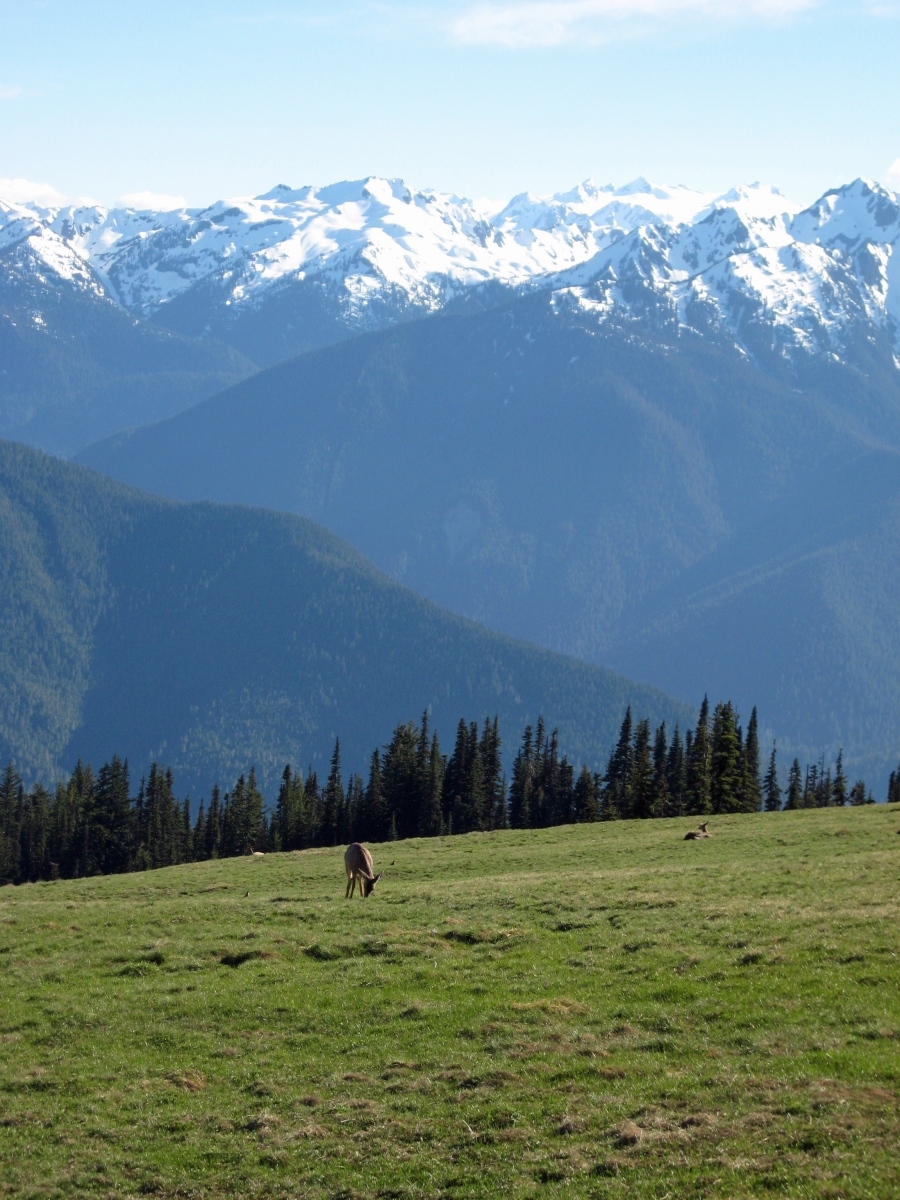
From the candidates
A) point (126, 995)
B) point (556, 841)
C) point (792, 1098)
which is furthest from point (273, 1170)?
point (556, 841)

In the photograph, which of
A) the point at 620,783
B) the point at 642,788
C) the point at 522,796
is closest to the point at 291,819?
the point at 522,796

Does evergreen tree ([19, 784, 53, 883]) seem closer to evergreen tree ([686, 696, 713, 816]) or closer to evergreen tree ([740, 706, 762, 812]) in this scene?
evergreen tree ([686, 696, 713, 816])

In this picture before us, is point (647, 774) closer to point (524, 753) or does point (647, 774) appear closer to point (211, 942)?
point (524, 753)

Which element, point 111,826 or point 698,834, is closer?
point 698,834

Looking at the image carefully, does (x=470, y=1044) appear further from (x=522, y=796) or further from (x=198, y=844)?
(x=198, y=844)

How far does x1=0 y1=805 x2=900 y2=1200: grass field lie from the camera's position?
66.7ft

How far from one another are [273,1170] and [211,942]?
1537 cm

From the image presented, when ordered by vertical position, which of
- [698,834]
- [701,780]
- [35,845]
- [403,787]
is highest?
Result: [701,780]

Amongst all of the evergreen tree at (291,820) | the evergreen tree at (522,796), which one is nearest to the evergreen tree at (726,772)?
the evergreen tree at (522,796)

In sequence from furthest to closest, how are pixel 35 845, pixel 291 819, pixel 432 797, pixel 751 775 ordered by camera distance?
1. pixel 35 845
2. pixel 291 819
3. pixel 432 797
4. pixel 751 775

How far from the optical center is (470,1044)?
85.2ft

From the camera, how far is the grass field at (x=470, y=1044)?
20344 millimetres

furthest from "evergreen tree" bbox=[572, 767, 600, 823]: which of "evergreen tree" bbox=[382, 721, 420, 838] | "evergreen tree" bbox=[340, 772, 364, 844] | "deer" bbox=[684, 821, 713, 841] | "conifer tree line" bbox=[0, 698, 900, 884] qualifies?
"deer" bbox=[684, 821, 713, 841]

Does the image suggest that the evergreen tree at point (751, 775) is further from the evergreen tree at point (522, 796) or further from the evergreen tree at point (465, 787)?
the evergreen tree at point (465, 787)
